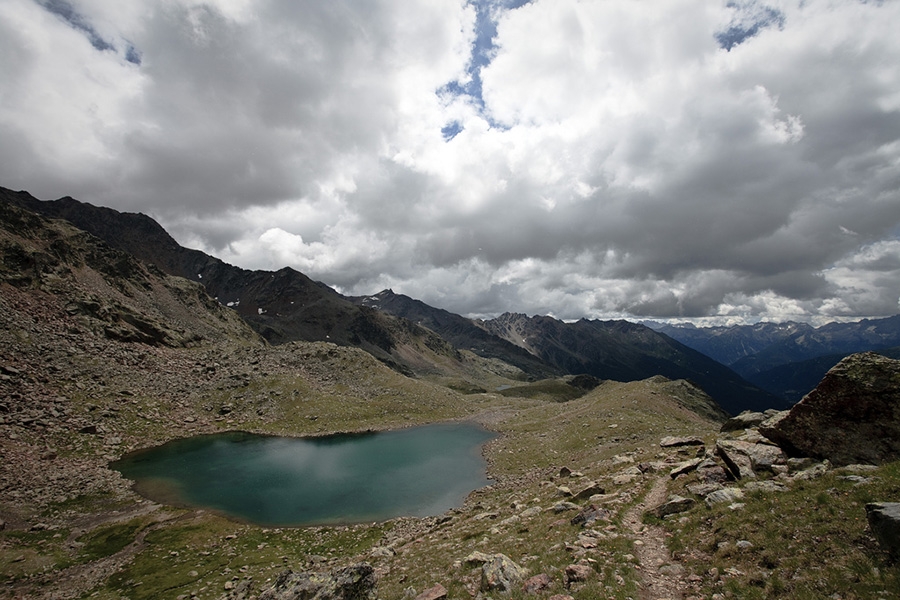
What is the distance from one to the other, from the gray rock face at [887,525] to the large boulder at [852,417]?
10.1 m

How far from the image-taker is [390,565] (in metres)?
23.2

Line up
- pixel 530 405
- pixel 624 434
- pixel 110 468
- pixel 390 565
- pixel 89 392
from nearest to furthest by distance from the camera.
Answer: pixel 390 565 → pixel 110 468 → pixel 624 434 → pixel 89 392 → pixel 530 405

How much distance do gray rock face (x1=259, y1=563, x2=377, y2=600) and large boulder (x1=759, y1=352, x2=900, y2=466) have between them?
23.8 m

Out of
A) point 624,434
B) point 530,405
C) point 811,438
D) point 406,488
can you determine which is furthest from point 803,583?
point 530,405

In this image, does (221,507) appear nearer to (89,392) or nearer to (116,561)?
(116,561)

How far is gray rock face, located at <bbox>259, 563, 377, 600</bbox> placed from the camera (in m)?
16.0

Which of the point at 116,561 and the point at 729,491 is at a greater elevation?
the point at 729,491

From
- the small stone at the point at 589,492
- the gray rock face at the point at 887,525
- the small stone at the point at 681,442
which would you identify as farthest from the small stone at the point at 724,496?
the small stone at the point at 681,442

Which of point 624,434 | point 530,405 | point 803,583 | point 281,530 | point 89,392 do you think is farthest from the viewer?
point 530,405

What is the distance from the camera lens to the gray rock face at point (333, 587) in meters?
16.0

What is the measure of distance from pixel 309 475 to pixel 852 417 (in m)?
60.0

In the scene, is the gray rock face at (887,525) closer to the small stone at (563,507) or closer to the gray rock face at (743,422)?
the small stone at (563,507)

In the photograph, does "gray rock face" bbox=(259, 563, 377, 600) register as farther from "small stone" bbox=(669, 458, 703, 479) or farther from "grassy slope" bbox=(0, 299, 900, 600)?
"small stone" bbox=(669, 458, 703, 479)

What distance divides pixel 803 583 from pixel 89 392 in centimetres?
9657
